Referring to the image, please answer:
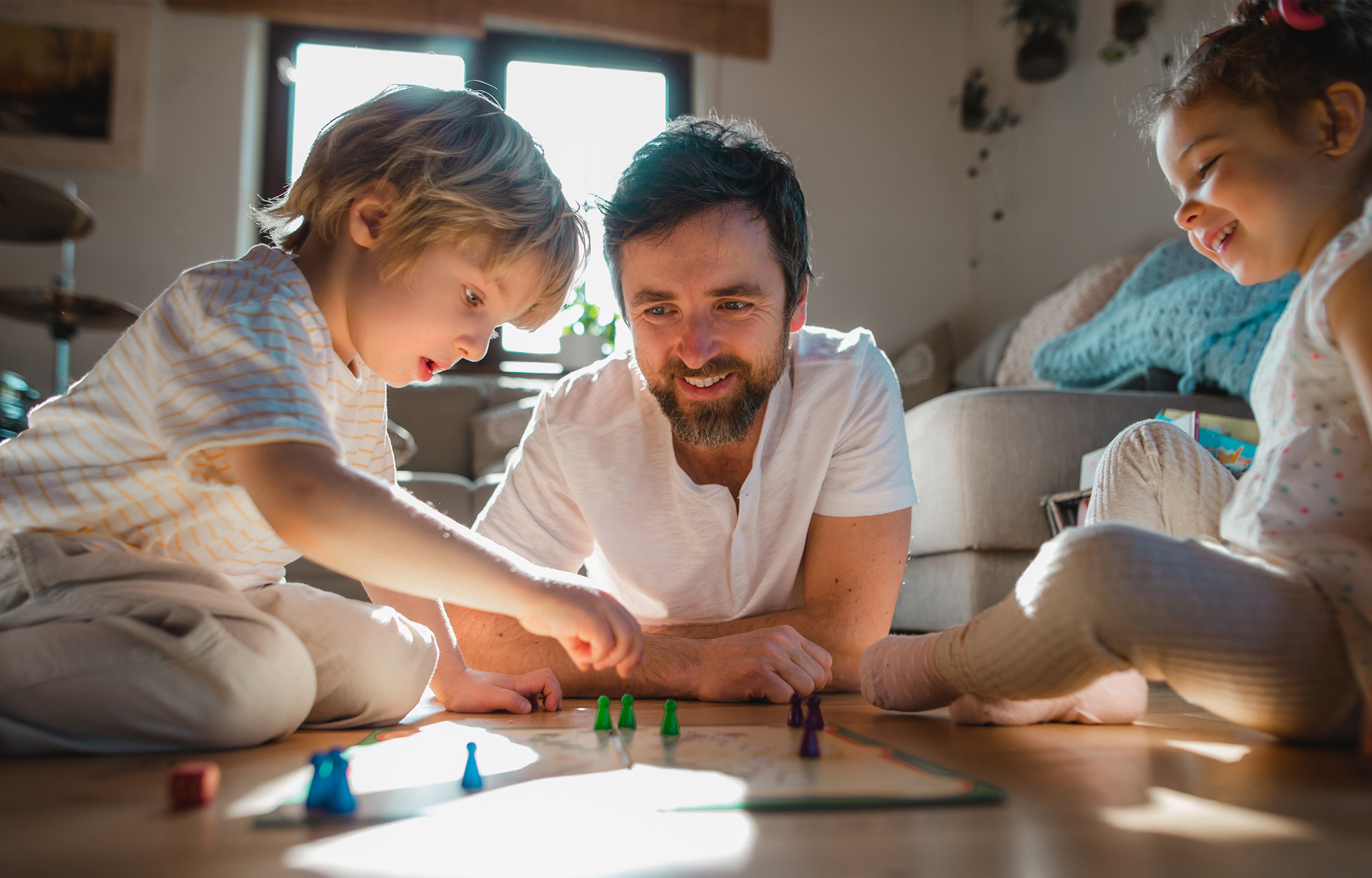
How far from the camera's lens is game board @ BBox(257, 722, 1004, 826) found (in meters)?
0.58

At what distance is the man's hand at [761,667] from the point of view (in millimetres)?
1125

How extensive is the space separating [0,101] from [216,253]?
3.56ft

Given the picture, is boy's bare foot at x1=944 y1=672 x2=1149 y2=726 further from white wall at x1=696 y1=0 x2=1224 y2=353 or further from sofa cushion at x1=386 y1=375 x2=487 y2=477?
white wall at x1=696 y1=0 x2=1224 y2=353

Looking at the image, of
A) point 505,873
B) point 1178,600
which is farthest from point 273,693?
point 1178,600

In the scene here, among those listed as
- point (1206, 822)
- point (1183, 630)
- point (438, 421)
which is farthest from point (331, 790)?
point (438, 421)

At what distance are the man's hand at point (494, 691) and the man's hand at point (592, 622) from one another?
0.31 m

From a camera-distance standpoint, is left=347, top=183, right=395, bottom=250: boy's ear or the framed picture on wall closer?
left=347, top=183, right=395, bottom=250: boy's ear

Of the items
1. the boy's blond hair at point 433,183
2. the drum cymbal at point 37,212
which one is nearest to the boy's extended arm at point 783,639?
the boy's blond hair at point 433,183

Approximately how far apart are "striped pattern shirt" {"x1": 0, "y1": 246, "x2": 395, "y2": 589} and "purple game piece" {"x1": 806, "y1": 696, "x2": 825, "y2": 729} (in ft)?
1.51

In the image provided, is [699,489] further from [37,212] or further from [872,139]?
[872,139]

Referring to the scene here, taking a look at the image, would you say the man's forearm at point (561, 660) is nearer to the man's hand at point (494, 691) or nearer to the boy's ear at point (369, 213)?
the man's hand at point (494, 691)

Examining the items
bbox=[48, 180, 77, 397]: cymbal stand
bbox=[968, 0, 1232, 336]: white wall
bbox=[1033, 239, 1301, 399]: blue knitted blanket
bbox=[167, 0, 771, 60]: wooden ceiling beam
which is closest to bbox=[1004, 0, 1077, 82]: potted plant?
bbox=[968, 0, 1232, 336]: white wall

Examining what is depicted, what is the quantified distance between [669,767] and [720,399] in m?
0.70

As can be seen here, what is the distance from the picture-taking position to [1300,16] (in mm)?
905
